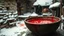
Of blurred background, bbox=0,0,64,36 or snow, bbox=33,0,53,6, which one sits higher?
snow, bbox=33,0,53,6

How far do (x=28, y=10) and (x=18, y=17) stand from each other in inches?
55.3

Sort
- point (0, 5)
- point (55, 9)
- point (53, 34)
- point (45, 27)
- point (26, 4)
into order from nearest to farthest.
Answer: point (45, 27), point (53, 34), point (55, 9), point (26, 4), point (0, 5)

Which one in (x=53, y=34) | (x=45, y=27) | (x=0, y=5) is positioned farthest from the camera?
(x=0, y=5)

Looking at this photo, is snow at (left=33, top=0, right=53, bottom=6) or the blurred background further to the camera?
snow at (left=33, top=0, right=53, bottom=6)

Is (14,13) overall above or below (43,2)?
below

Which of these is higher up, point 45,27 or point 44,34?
point 45,27

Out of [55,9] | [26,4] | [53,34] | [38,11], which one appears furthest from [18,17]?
[53,34]

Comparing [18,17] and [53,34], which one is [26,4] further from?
[53,34]

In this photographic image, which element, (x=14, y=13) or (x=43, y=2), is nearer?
(x=43, y=2)

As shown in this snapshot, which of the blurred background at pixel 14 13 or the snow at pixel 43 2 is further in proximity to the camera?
the snow at pixel 43 2

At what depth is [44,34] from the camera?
5.21 ft

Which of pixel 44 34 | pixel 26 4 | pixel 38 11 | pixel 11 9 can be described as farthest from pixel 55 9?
pixel 11 9

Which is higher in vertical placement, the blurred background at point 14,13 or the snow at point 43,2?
the snow at point 43,2

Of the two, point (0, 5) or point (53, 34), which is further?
point (0, 5)
